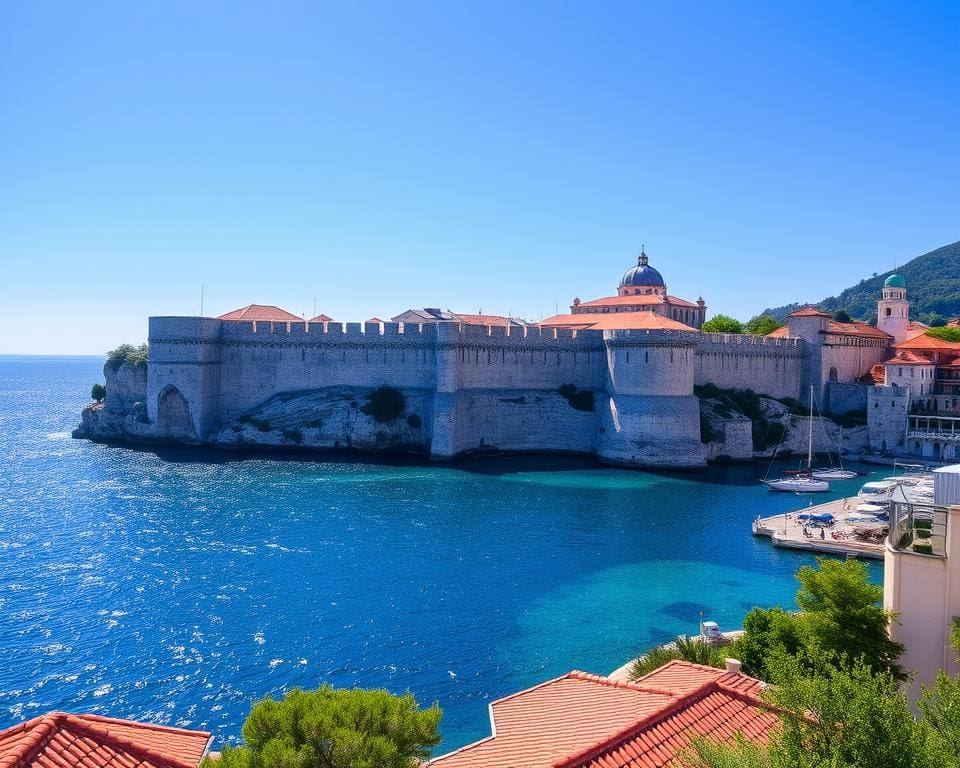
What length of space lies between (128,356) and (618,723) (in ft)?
143

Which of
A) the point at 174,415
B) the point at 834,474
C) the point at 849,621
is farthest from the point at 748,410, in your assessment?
the point at 849,621

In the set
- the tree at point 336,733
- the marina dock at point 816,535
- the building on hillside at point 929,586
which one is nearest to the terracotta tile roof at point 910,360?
the marina dock at point 816,535

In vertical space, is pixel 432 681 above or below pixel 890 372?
below

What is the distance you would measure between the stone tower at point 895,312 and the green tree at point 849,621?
4757cm

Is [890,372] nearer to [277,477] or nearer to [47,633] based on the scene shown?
[277,477]

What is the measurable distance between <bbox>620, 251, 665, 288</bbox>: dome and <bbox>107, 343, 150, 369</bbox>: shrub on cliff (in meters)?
35.7

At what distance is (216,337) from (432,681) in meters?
32.7

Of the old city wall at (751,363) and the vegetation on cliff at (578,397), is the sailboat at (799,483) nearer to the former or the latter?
the old city wall at (751,363)

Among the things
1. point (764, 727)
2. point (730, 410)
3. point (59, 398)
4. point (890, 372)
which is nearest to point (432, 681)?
point (764, 727)

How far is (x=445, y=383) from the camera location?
40531 millimetres

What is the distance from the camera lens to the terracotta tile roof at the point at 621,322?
40938 mm

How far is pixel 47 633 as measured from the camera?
17141 millimetres


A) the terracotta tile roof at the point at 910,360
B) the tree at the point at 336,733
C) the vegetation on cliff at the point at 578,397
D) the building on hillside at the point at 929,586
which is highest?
the terracotta tile roof at the point at 910,360

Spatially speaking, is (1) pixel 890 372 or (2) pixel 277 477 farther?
(1) pixel 890 372
